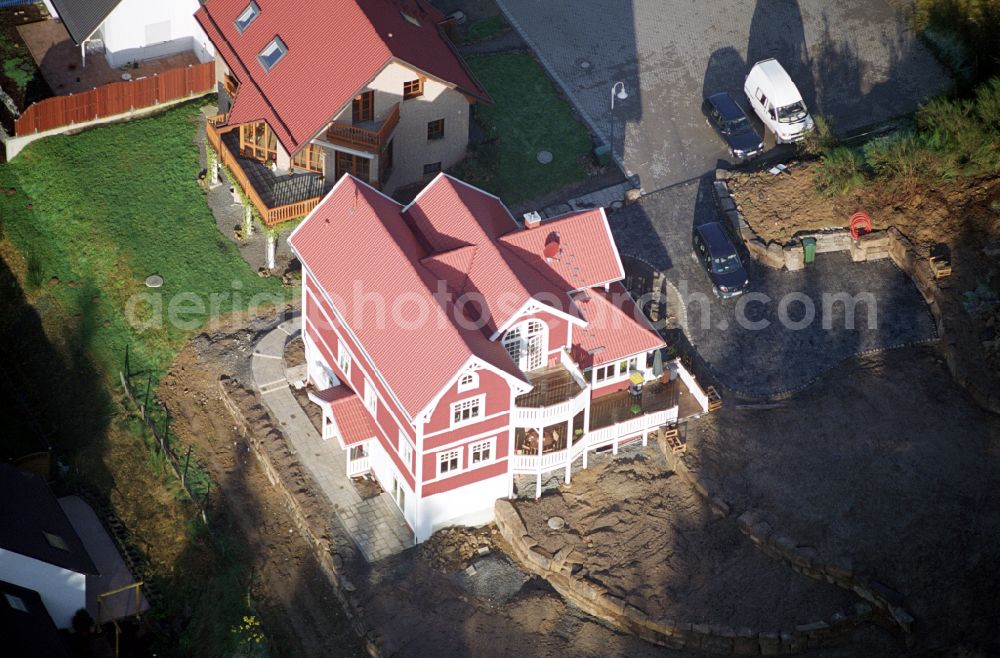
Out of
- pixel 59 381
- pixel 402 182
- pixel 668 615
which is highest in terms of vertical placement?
pixel 402 182

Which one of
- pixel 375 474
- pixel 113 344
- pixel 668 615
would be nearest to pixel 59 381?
pixel 113 344

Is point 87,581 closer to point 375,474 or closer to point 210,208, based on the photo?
point 375,474

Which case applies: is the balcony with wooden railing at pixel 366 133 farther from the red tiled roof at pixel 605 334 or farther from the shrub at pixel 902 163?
the shrub at pixel 902 163

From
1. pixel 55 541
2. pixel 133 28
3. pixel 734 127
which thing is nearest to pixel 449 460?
pixel 55 541

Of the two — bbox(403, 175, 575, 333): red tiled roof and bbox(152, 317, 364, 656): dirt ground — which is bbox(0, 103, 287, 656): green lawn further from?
bbox(403, 175, 575, 333): red tiled roof

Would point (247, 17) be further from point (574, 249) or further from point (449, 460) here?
point (449, 460)

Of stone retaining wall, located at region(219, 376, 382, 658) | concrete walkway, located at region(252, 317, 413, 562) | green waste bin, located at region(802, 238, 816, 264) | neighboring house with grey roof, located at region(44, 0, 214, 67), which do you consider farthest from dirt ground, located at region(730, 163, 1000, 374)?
neighboring house with grey roof, located at region(44, 0, 214, 67)
